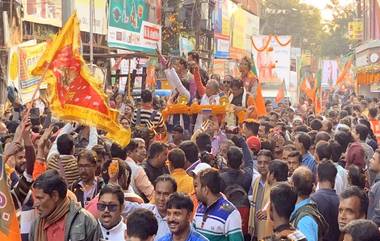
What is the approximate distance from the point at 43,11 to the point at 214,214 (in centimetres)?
1944

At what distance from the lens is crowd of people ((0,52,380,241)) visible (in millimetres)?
5680

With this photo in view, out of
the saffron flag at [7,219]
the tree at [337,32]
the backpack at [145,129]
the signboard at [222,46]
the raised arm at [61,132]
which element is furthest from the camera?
the tree at [337,32]

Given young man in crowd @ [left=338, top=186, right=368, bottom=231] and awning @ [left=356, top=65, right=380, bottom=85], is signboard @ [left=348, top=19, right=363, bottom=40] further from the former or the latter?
young man in crowd @ [left=338, top=186, right=368, bottom=231]

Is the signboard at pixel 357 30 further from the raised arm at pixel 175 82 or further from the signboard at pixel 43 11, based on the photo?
the raised arm at pixel 175 82

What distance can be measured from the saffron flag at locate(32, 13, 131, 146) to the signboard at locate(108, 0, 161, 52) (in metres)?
16.9

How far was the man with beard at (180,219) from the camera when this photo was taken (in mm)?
5574

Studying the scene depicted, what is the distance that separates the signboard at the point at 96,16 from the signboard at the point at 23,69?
8698 mm

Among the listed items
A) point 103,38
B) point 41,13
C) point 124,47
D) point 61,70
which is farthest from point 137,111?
point 103,38

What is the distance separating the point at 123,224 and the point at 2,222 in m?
0.82

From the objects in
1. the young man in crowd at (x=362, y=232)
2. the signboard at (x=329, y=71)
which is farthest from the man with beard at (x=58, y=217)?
the signboard at (x=329, y=71)

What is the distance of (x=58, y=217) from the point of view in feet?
18.6

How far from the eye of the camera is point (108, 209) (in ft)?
19.6

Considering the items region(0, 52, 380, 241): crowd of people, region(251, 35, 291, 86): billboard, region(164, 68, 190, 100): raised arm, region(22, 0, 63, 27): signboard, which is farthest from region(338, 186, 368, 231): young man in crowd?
region(251, 35, 291, 86): billboard

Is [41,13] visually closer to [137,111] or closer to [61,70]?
[137,111]
